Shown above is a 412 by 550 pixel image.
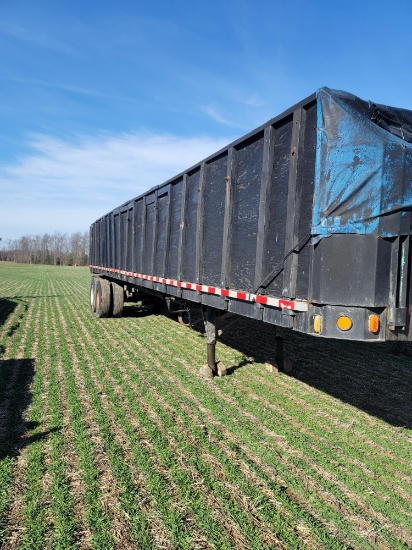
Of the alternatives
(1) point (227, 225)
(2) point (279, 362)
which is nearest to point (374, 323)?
(1) point (227, 225)

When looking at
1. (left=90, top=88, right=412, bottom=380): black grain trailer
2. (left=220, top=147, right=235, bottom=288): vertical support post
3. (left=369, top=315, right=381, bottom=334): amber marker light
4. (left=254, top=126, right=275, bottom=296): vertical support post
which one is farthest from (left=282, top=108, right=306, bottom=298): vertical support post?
(left=220, top=147, right=235, bottom=288): vertical support post

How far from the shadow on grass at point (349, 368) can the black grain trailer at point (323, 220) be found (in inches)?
82.0

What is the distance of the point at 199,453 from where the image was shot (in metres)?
3.93

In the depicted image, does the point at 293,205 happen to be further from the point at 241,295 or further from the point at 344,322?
the point at 241,295

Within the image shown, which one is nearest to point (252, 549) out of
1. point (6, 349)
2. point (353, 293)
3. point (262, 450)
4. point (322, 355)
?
point (262, 450)

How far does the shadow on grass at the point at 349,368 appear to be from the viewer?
5570mm

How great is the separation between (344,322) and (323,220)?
2.70 ft

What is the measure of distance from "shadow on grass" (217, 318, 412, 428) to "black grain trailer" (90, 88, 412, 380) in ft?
6.83

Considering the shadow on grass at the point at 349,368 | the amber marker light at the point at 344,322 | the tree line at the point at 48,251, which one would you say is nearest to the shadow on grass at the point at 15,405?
the amber marker light at the point at 344,322

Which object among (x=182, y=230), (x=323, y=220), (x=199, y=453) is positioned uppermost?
(x=182, y=230)

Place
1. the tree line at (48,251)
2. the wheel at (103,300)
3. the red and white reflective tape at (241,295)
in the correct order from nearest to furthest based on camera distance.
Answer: the red and white reflective tape at (241,295), the wheel at (103,300), the tree line at (48,251)

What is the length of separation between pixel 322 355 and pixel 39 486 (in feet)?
19.7

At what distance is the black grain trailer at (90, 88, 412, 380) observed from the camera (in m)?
3.38

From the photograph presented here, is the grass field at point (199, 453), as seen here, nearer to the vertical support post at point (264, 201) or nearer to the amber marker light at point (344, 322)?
the amber marker light at point (344, 322)
